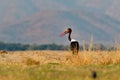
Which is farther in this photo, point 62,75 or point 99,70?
point 99,70

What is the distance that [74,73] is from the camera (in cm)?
1409

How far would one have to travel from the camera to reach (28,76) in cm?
1373

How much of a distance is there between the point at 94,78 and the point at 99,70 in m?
1.55

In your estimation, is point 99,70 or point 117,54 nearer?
point 99,70

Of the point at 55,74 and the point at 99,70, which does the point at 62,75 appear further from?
the point at 99,70

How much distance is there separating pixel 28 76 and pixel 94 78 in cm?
174

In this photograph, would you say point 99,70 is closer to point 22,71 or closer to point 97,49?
point 22,71

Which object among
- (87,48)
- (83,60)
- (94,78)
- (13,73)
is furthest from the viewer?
(87,48)

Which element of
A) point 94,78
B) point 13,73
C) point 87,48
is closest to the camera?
point 94,78

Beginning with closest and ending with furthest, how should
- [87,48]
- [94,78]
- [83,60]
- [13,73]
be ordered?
1. [94,78]
2. [13,73]
3. [83,60]
4. [87,48]

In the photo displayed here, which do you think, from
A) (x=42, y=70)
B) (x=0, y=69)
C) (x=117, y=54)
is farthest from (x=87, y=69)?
(x=117, y=54)

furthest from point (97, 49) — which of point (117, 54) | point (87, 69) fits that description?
point (87, 69)

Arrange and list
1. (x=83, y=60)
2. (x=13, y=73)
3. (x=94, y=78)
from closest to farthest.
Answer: (x=94, y=78) < (x=13, y=73) < (x=83, y=60)

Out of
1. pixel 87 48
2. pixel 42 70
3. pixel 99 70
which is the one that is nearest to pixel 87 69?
pixel 99 70
